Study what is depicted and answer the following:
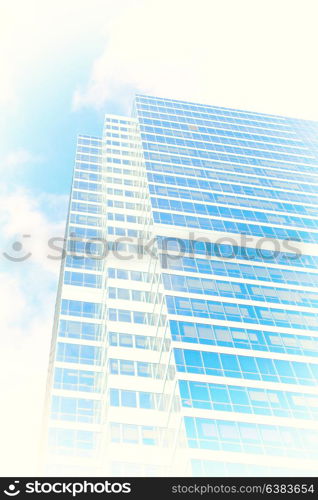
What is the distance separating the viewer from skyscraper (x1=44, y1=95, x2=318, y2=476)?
5100 cm

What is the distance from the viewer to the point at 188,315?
203 feet

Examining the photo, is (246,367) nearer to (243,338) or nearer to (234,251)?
(243,338)

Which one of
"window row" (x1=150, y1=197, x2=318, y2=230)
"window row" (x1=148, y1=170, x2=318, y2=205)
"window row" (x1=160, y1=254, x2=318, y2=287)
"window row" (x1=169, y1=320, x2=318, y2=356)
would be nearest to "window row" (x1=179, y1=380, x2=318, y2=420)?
"window row" (x1=169, y1=320, x2=318, y2=356)

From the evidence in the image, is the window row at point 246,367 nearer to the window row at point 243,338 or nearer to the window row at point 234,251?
the window row at point 243,338

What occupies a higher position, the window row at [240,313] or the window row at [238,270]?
the window row at [238,270]

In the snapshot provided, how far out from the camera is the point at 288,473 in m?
45.7

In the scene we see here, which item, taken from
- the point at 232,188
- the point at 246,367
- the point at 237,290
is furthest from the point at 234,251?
the point at 246,367

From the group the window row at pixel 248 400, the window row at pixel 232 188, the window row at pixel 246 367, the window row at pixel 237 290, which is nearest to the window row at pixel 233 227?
the window row at pixel 232 188

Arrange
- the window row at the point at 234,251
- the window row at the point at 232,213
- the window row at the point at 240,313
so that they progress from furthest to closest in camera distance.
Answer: the window row at the point at 232,213, the window row at the point at 234,251, the window row at the point at 240,313

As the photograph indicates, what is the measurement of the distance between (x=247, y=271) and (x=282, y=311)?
800cm

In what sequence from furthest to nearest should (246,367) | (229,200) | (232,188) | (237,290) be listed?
(232,188) → (229,200) → (237,290) → (246,367)

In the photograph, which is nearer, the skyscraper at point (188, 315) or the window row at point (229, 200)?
the skyscraper at point (188, 315)

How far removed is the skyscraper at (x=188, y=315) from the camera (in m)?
51.0

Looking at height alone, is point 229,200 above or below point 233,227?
above
